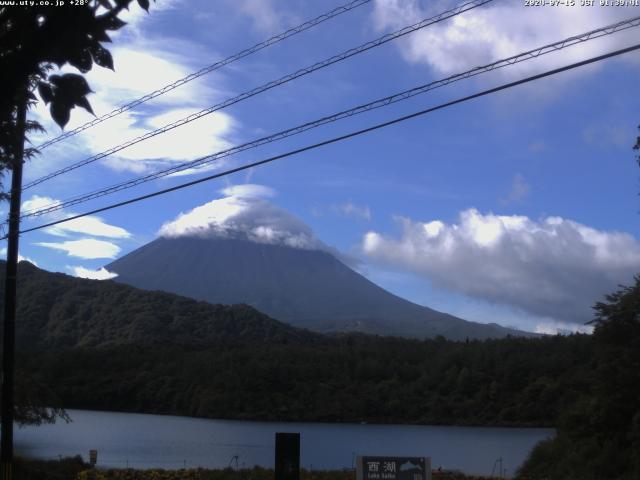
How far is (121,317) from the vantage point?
4751 inches

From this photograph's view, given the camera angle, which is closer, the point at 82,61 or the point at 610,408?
the point at 82,61

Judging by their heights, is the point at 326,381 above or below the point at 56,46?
above

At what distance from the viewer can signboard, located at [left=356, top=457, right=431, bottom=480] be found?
13.2 m

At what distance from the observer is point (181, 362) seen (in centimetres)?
9188

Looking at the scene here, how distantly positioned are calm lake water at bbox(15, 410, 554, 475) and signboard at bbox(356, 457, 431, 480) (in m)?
22.0

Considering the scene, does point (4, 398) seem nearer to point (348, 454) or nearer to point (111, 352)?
point (348, 454)

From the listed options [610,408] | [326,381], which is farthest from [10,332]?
[326,381]

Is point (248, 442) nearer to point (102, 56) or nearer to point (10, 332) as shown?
point (10, 332)

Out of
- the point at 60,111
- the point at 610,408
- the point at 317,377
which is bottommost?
the point at 610,408

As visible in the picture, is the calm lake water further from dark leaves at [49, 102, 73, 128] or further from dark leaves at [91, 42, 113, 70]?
dark leaves at [49, 102, 73, 128]

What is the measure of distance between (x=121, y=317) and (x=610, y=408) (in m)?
104

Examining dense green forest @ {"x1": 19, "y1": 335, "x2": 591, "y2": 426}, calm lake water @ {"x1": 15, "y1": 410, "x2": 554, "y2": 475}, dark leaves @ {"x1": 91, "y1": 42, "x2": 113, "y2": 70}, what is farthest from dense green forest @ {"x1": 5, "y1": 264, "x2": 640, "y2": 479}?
dark leaves @ {"x1": 91, "y1": 42, "x2": 113, "y2": 70}

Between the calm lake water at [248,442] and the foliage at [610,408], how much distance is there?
1309cm

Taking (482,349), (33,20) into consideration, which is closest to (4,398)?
(33,20)
